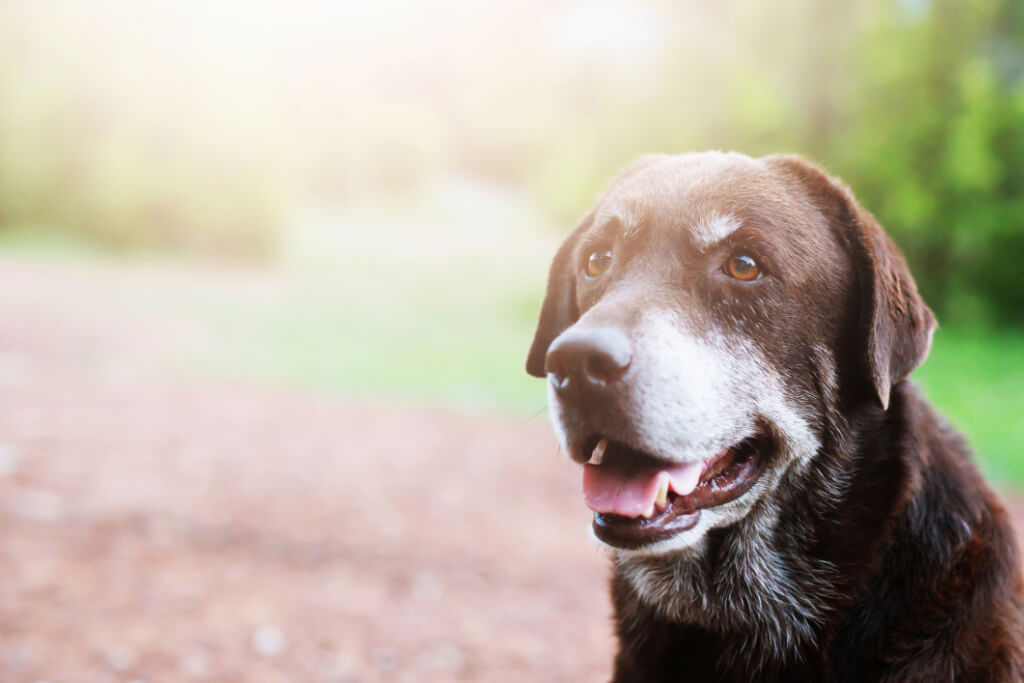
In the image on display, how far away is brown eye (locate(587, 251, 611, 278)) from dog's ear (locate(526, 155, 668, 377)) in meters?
0.22

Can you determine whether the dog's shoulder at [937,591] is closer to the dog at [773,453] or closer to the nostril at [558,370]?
the dog at [773,453]

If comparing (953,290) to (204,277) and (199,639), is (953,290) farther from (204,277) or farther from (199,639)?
(204,277)

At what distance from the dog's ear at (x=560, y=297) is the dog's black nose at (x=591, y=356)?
32.8 inches

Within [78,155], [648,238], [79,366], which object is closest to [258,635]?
[648,238]

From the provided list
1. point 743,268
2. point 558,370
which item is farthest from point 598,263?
point 558,370

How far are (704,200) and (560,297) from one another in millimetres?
715

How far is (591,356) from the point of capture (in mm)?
2186

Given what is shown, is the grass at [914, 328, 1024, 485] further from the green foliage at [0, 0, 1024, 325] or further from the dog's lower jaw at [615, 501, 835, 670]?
the dog's lower jaw at [615, 501, 835, 670]

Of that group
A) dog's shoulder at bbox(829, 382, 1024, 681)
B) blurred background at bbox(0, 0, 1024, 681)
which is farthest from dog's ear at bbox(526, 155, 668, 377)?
dog's shoulder at bbox(829, 382, 1024, 681)

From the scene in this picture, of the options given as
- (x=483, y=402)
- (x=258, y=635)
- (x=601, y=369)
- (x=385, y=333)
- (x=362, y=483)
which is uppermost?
(x=601, y=369)

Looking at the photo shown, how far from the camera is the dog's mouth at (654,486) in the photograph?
233 cm

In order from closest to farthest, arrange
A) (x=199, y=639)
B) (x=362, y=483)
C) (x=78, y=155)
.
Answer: (x=199, y=639)
(x=362, y=483)
(x=78, y=155)

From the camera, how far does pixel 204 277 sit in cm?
2059

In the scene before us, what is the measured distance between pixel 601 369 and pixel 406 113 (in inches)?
1459
